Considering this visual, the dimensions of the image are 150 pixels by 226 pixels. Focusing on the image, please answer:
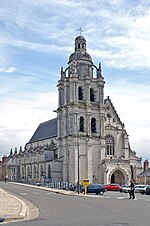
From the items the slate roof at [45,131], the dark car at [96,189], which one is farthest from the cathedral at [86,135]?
the dark car at [96,189]

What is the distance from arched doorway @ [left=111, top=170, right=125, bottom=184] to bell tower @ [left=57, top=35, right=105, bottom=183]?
4.49 meters

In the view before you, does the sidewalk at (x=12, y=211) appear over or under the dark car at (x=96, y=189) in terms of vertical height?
over

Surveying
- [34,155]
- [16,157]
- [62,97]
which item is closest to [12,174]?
[16,157]

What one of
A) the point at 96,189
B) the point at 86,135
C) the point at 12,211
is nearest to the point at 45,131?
the point at 86,135

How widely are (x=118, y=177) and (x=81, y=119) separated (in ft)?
A: 45.7

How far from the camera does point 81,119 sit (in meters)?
76.2

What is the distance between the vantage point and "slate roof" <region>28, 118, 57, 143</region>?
9284cm

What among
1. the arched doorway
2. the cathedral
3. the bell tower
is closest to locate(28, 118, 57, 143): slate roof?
the cathedral

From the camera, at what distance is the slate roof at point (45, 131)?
92.8 m

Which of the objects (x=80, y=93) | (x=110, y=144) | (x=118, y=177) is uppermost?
(x=80, y=93)

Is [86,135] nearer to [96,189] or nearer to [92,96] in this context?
[92,96]

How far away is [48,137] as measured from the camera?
92.7 m

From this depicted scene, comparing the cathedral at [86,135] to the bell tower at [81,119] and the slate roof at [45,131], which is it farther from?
the slate roof at [45,131]

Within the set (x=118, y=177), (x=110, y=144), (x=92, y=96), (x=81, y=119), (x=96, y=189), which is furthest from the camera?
(x=110, y=144)
